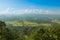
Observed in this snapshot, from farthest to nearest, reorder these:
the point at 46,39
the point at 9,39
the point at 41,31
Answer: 1. the point at 9,39
2. the point at 41,31
3. the point at 46,39

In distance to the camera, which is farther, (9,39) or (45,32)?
(9,39)

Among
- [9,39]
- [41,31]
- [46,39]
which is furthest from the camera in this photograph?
[9,39]

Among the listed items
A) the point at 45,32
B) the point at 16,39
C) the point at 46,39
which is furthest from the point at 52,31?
the point at 16,39

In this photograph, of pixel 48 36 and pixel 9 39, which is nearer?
pixel 48 36

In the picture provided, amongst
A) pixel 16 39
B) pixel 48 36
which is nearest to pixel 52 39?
pixel 48 36

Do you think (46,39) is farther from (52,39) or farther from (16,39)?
(16,39)

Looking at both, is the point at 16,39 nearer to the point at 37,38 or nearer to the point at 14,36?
the point at 14,36

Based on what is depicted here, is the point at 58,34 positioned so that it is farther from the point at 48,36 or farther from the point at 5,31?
the point at 5,31
